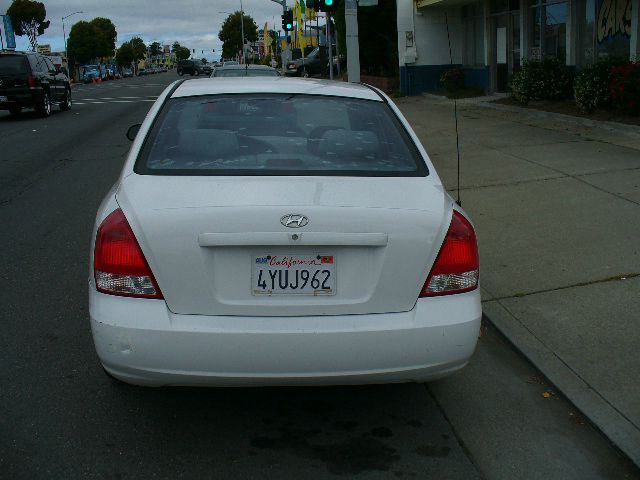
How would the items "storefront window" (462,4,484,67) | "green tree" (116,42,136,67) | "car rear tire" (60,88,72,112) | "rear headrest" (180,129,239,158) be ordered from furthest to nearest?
"green tree" (116,42,136,67), "car rear tire" (60,88,72,112), "storefront window" (462,4,484,67), "rear headrest" (180,129,239,158)

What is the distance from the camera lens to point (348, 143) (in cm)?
414

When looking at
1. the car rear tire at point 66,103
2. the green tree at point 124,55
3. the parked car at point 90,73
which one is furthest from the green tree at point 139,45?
the car rear tire at point 66,103


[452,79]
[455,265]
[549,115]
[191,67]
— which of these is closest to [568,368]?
[455,265]

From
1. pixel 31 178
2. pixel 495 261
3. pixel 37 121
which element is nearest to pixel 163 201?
pixel 495 261

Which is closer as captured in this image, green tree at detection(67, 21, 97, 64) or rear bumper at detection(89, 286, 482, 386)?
rear bumper at detection(89, 286, 482, 386)

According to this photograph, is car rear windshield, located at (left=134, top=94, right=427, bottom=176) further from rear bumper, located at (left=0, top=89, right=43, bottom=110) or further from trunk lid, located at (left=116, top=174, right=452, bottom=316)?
rear bumper, located at (left=0, top=89, right=43, bottom=110)

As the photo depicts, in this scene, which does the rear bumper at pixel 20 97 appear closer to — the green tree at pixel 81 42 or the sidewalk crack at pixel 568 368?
the sidewalk crack at pixel 568 368

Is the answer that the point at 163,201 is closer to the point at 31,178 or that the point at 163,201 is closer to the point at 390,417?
the point at 390,417

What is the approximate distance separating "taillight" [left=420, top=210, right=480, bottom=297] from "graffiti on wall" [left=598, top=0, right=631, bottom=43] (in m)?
12.9

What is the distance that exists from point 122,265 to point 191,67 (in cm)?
7171

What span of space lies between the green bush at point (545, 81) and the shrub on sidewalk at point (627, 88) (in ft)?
12.2

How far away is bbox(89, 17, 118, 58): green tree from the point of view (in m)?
107

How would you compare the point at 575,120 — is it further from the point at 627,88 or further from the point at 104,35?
the point at 104,35

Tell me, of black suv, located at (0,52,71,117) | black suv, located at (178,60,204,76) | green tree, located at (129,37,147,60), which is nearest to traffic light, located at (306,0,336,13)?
black suv, located at (0,52,71,117)
